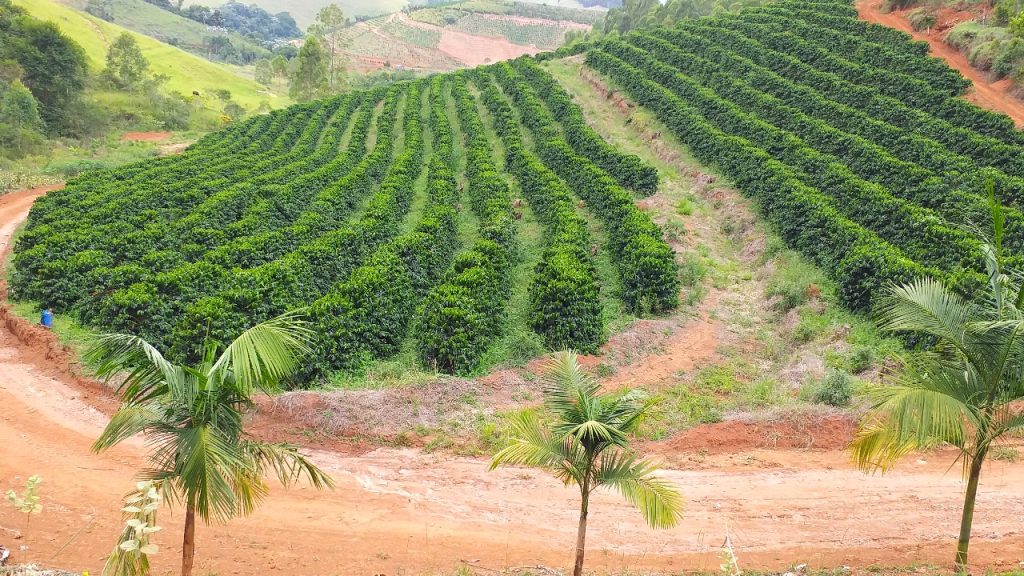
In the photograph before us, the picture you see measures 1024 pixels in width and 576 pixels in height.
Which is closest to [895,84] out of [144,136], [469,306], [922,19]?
[922,19]

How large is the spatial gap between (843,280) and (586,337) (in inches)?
385

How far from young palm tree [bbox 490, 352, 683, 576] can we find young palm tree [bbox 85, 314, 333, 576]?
9.33 feet

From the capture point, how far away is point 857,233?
23797 mm

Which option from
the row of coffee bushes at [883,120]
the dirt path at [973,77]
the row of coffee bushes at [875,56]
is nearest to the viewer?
the row of coffee bushes at [883,120]

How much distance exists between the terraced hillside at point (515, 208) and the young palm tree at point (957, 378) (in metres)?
2.83

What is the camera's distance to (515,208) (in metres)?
33.8

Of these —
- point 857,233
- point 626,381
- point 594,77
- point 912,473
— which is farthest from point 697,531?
point 594,77

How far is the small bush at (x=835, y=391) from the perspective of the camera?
50.5 feet

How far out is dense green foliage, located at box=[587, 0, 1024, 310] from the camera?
23.0 meters

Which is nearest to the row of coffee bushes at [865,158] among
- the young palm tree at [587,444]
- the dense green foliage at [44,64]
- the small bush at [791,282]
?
the small bush at [791,282]

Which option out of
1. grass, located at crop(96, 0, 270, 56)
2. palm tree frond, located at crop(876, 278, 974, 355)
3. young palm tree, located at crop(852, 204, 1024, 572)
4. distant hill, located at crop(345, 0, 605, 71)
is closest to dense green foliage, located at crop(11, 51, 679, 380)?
young palm tree, located at crop(852, 204, 1024, 572)

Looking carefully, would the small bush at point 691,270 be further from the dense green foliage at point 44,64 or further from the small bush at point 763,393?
the dense green foliage at point 44,64

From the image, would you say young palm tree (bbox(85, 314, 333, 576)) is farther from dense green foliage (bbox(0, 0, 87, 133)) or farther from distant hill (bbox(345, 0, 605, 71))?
distant hill (bbox(345, 0, 605, 71))

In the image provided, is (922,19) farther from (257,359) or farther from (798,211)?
(257,359)
